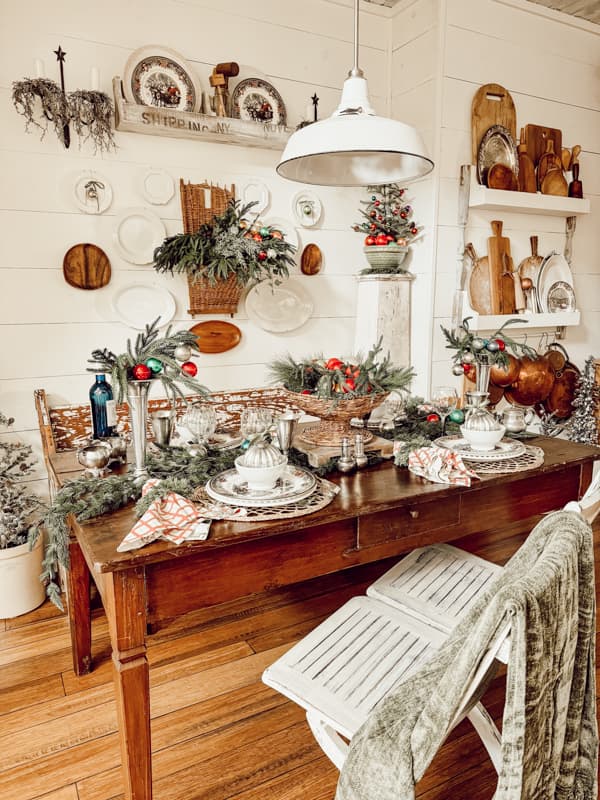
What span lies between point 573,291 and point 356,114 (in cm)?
254

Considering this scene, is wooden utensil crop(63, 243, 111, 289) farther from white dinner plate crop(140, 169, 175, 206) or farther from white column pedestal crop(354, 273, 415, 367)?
white column pedestal crop(354, 273, 415, 367)

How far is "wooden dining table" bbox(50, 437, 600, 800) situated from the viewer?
1.24 metres

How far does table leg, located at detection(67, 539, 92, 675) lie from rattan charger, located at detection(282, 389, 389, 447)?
846mm

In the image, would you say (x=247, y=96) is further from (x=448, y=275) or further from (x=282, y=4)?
(x=448, y=275)

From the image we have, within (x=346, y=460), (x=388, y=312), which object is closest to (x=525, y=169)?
(x=388, y=312)

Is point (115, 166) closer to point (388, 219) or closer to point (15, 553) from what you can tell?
point (388, 219)

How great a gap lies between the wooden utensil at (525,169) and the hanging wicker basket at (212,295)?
5.66ft

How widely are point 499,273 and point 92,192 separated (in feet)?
7.03

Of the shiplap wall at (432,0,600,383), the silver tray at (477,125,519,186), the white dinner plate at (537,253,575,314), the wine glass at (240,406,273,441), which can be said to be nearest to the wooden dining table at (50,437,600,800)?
the wine glass at (240,406,273,441)

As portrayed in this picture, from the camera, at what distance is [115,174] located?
8.70ft

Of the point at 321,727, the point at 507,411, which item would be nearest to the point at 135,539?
the point at 321,727

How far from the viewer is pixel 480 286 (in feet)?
10.6

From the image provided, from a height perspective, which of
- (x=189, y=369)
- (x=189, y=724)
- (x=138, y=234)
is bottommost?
(x=189, y=724)

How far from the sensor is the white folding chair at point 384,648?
1.19 meters
